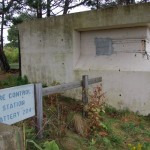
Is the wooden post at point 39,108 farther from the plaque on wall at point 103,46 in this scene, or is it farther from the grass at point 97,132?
the plaque on wall at point 103,46

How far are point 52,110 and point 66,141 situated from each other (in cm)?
107

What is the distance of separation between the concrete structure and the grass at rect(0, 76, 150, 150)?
0.58m

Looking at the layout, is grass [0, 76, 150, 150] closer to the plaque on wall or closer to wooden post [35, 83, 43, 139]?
wooden post [35, 83, 43, 139]

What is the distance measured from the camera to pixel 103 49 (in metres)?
Result: 7.26

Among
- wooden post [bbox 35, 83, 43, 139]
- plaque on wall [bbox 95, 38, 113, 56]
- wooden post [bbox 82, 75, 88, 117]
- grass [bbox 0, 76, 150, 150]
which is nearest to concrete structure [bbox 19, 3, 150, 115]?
plaque on wall [bbox 95, 38, 113, 56]

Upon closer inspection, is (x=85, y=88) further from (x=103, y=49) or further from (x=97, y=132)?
(x=103, y=49)

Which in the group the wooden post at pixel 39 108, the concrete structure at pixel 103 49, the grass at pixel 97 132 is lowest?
the grass at pixel 97 132

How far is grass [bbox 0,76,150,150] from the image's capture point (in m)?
4.58

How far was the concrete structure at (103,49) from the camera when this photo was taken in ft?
21.6

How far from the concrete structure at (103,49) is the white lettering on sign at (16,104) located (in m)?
3.14

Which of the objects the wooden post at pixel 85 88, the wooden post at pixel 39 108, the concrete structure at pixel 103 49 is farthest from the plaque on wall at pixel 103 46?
the wooden post at pixel 39 108

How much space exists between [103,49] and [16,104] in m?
3.90

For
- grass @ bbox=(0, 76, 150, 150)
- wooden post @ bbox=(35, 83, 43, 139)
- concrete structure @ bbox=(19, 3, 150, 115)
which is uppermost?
concrete structure @ bbox=(19, 3, 150, 115)

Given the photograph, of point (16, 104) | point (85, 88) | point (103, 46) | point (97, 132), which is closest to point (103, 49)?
point (103, 46)
